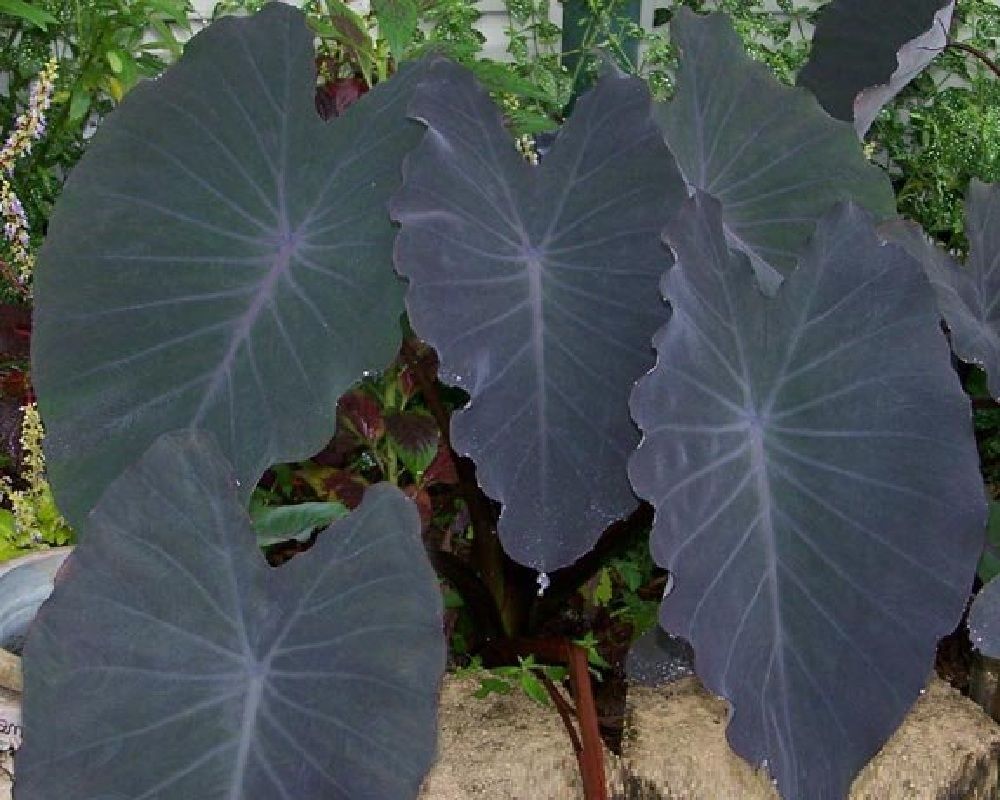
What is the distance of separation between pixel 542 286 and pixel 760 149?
0.36 m

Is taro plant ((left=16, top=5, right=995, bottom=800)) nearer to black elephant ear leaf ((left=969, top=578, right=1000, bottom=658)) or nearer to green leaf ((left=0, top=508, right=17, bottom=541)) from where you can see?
black elephant ear leaf ((left=969, top=578, right=1000, bottom=658))

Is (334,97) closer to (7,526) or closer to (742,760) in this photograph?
(7,526)

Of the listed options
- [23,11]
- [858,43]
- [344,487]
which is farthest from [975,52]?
[23,11]

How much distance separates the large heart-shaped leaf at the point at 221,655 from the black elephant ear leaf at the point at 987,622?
471 mm

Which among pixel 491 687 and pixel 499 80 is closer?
pixel 491 687

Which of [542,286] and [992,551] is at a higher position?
[542,286]

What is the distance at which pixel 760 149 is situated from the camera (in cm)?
130

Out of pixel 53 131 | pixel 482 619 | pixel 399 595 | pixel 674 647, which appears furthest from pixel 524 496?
pixel 53 131

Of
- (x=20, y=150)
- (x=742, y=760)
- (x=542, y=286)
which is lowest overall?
(x=742, y=760)

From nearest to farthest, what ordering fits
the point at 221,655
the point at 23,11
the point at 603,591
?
the point at 221,655 → the point at 603,591 → the point at 23,11

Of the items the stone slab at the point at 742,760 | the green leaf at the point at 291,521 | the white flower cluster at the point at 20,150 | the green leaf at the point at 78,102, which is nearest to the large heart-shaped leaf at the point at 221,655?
the green leaf at the point at 291,521

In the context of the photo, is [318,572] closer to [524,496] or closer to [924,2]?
[524,496]

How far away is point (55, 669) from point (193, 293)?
14.4 inches

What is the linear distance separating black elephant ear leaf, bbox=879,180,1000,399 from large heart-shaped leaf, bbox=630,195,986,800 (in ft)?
0.35
